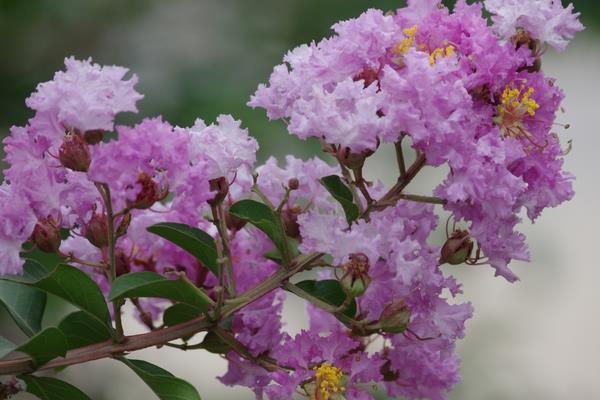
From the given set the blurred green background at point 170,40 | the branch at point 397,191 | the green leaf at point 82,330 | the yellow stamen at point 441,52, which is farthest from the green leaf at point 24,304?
the blurred green background at point 170,40

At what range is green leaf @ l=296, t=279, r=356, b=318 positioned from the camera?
3.60 feet

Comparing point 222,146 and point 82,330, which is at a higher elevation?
point 222,146

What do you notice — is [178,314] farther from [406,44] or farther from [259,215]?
[406,44]

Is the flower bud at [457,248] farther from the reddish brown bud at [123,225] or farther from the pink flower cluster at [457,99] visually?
the reddish brown bud at [123,225]

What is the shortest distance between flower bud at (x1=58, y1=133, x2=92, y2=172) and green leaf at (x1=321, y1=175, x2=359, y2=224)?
0.73 feet

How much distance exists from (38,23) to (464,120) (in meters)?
2.68

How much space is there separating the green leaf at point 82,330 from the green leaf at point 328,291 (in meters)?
0.20

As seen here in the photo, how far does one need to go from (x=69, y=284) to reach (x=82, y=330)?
9 centimetres

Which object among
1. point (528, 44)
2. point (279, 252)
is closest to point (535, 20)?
point (528, 44)

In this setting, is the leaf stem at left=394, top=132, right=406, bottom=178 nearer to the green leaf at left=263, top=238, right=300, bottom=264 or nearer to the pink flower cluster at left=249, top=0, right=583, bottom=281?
the pink flower cluster at left=249, top=0, right=583, bottom=281

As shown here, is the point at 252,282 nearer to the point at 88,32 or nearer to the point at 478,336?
the point at 478,336

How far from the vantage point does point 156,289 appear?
3.37 ft

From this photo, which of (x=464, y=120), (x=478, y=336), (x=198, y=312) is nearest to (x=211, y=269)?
(x=198, y=312)

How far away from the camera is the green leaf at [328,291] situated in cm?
110
